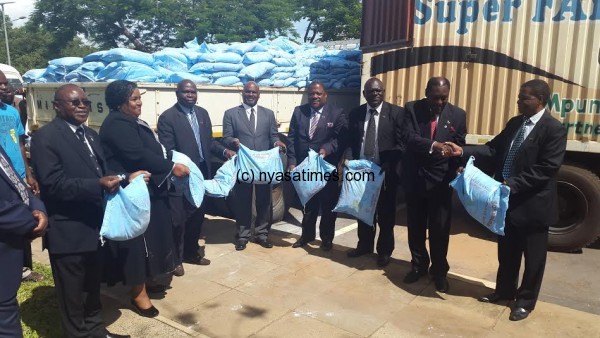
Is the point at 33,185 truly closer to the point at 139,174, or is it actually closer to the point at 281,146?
the point at 139,174

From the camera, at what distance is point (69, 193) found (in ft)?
8.96

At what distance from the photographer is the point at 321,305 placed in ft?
12.3

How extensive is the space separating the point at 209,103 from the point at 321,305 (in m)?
2.99

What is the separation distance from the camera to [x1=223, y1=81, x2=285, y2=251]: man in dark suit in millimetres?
4996

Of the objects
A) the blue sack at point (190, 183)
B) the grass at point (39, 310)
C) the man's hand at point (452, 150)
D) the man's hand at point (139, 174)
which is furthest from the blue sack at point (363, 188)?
the grass at point (39, 310)

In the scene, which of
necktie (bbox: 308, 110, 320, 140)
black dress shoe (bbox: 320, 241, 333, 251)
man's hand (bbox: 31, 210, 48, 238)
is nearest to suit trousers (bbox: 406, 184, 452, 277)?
black dress shoe (bbox: 320, 241, 333, 251)

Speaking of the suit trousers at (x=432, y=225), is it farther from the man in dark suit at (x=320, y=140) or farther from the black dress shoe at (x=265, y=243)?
the black dress shoe at (x=265, y=243)

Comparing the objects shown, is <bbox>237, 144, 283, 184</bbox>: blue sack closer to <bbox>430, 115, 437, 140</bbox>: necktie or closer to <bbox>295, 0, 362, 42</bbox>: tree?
<bbox>430, 115, 437, 140</bbox>: necktie

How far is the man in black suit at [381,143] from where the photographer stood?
441 centimetres

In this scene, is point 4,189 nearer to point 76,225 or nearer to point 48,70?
point 76,225

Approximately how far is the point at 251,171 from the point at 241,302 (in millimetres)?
1463

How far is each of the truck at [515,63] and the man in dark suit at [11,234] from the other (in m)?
4.68

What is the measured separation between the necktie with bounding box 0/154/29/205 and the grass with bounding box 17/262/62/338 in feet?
4.45

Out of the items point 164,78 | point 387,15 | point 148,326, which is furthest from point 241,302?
point 387,15
